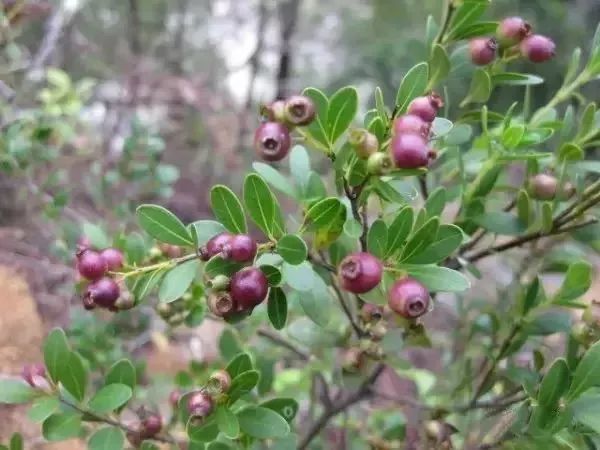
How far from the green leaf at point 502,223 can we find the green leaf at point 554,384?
0.17m

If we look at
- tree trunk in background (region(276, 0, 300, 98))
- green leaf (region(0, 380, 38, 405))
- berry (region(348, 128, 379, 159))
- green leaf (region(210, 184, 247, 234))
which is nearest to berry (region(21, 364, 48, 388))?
green leaf (region(0, 380, 38, 405))

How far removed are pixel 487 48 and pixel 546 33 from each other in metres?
2.45

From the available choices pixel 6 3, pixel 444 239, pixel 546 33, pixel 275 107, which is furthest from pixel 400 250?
pixel 546 33

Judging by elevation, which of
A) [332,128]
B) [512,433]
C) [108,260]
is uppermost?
[332,128]

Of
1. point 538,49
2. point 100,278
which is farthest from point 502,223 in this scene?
point 100,278

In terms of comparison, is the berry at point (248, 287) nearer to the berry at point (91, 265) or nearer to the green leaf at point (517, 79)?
the berry at point (91, 265)

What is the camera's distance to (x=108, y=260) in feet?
1.68

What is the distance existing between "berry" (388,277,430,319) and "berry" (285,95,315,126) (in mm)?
129

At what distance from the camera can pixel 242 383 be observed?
0.49 m

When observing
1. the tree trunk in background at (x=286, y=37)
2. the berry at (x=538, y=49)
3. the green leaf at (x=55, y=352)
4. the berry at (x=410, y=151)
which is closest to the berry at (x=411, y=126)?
the berry at (x=410, y=151)

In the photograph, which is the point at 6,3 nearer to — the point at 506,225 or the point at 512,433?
the point at 506,225

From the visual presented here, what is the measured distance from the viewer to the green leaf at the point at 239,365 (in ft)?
1.64

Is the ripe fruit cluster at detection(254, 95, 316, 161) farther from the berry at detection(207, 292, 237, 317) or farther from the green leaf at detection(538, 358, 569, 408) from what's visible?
the green leaf at detection(538, 358, 569, 408)

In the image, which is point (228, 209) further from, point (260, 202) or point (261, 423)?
point (261, 423)
